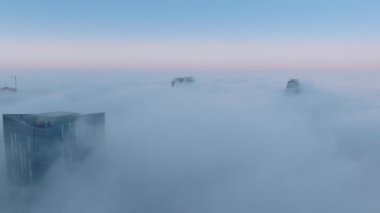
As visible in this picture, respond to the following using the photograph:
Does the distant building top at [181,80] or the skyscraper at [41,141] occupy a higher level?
the distant building top at [181,80]

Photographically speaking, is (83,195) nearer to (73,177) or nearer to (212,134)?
(73,177)

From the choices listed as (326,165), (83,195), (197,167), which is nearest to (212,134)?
Answer: (197,167)

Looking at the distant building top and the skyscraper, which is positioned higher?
the distant building top

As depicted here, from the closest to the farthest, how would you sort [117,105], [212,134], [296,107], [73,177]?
1. [73,177]
2. [212,134]
3. [117,105]
4. [296,107]

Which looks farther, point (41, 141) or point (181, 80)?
point (181, 80)

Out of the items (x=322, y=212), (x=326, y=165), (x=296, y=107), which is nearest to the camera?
(x=322, y=212)

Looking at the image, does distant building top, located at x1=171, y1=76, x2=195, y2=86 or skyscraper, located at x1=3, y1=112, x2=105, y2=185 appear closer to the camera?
skyscraper, located at x1=3, y1=112, x2=105, y2=185

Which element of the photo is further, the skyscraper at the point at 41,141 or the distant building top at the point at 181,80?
the distant building top at the point at 181,80

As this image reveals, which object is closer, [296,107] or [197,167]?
[197,167]
